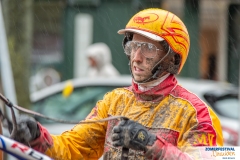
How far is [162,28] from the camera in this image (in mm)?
3807

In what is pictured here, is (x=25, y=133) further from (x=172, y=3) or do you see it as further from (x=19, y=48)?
(x=172, y=3)

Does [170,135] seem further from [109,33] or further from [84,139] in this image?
[109,33]

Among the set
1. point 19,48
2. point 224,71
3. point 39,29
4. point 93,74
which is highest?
point 19,48

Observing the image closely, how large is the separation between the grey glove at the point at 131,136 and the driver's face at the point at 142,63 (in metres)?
0.46

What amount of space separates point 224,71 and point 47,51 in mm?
5133

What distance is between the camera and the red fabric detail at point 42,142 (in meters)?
3.71

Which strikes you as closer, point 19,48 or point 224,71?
point 19,48

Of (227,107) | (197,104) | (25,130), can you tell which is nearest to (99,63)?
(227,107)

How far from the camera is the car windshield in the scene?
875 centimetres

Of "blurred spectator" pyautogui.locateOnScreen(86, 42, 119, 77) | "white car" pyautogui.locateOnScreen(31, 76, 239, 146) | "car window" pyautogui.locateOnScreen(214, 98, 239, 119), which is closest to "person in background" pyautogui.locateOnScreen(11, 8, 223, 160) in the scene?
"white car" pyautogui.locateOnScreen(31, 76, 239, 146)

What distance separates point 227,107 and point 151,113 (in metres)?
5.26

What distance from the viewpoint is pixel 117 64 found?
17766 mm

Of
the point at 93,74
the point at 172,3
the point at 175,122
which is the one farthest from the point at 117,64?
the point at 175,122

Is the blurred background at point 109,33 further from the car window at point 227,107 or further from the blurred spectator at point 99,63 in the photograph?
the car window at point 227,107
